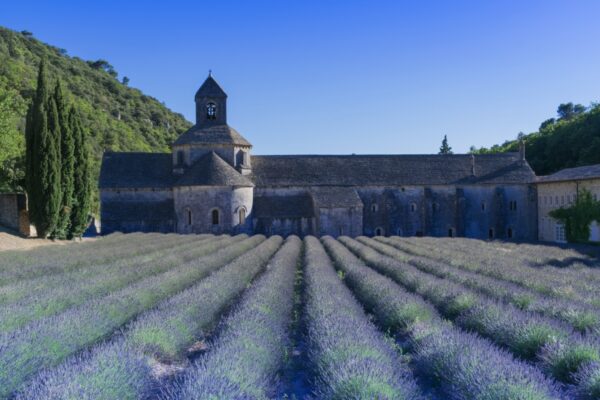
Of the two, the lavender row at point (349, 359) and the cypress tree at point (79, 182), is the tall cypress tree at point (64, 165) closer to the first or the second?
the cypress tree at point (79, 182)

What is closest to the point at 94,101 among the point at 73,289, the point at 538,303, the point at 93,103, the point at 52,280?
the point at 93,103

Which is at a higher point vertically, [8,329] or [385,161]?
[385,161]

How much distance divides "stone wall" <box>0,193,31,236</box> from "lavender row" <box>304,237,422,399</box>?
25706 millimetres

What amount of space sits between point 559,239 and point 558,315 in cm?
3257

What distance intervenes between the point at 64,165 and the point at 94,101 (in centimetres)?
6227

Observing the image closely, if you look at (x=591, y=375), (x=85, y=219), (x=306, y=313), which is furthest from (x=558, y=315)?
(x=85, y=219)

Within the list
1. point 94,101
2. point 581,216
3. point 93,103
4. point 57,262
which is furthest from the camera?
point 94,101

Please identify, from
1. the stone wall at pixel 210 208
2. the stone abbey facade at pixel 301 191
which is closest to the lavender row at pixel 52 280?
the stone wall at pixel 210 208

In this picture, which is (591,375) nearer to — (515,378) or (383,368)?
(515,378)

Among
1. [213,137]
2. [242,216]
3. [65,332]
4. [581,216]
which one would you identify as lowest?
[65,332]

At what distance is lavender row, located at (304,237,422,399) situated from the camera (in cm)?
500

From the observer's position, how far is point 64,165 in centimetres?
3036

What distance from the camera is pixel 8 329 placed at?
7.73m

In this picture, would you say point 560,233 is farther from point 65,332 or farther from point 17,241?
point 65,332
